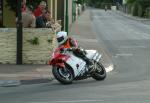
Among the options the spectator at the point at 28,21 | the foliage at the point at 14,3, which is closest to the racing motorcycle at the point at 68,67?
the spectator at the point at 28,21

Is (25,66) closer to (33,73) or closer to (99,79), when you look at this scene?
(33,73)

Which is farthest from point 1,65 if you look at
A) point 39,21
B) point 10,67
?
point 39,21

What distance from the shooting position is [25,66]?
17.4m

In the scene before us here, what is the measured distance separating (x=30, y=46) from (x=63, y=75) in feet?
12.3

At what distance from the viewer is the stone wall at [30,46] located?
1784cm

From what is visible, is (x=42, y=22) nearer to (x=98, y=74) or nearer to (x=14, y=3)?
(x=14, y=3)

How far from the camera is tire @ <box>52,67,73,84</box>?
46.7 feet

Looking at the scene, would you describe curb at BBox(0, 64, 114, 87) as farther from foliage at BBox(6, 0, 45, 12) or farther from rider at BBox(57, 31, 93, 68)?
foliage at BBox(6, 0, 45, 12)

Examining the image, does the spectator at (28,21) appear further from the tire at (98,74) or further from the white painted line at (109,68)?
the tire at (98,74)

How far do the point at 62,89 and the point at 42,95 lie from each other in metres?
1.17

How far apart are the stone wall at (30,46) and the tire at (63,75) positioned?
349cm

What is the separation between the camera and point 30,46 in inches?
704

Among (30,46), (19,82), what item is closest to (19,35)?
(30,46)

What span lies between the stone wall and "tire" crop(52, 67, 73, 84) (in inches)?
137
